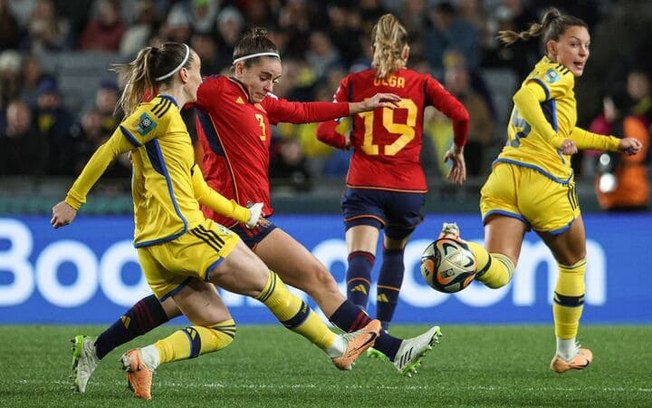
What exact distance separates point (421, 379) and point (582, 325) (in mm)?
4377

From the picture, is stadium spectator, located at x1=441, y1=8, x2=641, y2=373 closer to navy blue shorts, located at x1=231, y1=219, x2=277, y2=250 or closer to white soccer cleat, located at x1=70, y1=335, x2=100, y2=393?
navy blue shorts, located at x1=231, y1=219, x2=277, y2=250

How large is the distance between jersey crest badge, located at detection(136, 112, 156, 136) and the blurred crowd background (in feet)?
21.1

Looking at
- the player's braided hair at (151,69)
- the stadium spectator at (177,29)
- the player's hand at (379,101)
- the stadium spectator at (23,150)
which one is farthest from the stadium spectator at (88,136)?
the player's braided hair at (151,69)

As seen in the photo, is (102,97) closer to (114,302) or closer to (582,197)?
(114,302)

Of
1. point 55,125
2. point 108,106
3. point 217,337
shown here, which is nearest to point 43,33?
point 55,125

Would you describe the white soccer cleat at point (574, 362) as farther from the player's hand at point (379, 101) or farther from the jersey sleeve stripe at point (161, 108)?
the jersey sleeve stripe at point (161, 108)

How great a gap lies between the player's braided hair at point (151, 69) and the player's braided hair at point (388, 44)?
231 centimetres

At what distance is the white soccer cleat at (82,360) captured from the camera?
7152mm

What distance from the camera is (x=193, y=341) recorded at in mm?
6797

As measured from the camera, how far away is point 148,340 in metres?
10.5

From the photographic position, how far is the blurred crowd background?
13969 millimetres

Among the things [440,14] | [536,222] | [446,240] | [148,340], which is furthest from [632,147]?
[440,14]

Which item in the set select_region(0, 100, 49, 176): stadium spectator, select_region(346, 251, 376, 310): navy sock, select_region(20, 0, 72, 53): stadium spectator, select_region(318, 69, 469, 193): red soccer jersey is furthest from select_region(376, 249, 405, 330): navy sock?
select_region(20, 0, 72, 53): stadium spectator

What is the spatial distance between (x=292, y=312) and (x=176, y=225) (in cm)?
77
